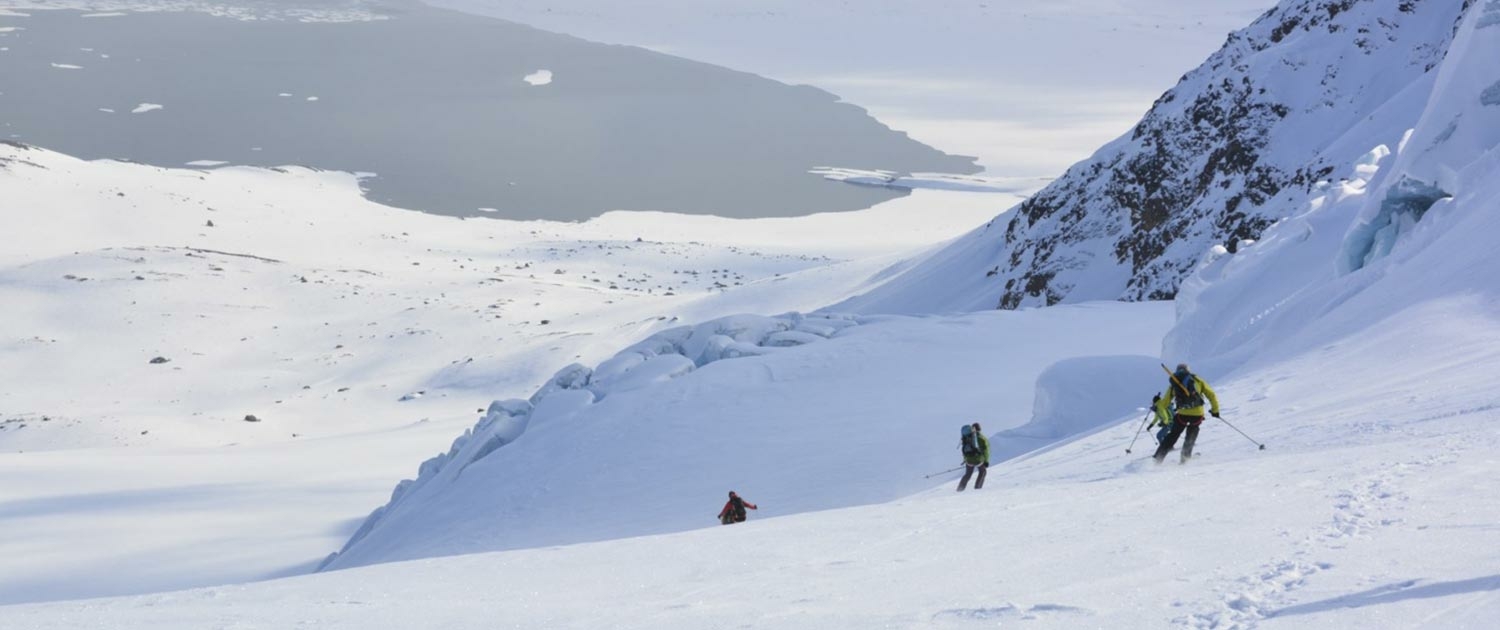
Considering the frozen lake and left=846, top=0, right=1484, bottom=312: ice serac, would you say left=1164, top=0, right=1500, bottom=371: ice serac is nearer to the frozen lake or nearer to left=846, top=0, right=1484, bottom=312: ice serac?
left=846, top=0, right=1484, bottom=312: ice serac

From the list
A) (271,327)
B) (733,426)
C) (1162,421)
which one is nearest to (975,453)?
(1162,421)

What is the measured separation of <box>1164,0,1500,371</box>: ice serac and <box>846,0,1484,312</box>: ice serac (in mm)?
9471

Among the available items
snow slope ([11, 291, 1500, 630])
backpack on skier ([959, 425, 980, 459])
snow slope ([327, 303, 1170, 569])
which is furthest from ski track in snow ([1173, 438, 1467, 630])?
snow slope ([327, 303, 1170, 569])

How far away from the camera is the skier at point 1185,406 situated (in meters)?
11.5

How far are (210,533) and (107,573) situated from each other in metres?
1.79

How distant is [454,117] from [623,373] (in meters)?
59.3

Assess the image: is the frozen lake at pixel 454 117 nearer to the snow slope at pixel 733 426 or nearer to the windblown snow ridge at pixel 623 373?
the windblown snow ridge at pixel 623 373

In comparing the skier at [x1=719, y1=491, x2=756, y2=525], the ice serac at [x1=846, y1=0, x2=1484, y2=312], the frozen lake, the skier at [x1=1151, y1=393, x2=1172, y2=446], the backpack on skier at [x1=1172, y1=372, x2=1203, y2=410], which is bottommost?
the skier at [x1=719, y1=491, x2=756, y2=525]

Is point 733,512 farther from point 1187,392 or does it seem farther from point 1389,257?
point 1389,257

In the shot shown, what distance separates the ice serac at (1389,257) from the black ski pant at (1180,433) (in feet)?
11.2

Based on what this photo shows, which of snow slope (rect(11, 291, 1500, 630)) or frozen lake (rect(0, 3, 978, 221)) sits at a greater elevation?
frozen lake (rect(0, 3, 978, 221))

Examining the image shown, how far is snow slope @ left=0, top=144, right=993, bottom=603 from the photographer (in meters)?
20.8

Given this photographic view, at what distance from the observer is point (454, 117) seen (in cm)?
7850

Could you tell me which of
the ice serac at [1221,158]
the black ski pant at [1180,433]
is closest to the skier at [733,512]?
the black ski pant at [1180,433]
